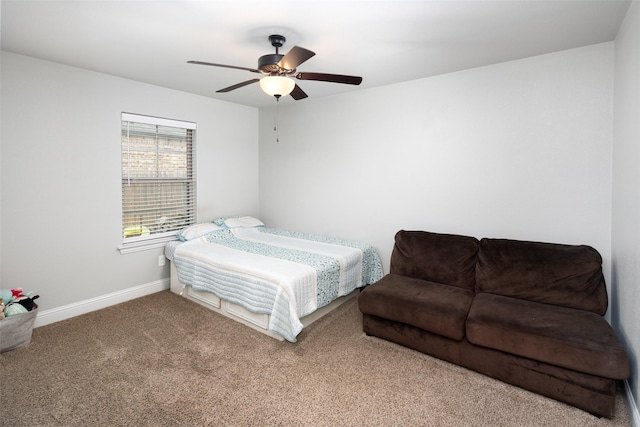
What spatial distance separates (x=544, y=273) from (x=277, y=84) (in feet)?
8.42

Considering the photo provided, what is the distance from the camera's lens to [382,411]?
1939mm

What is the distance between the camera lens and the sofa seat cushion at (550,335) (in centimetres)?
184

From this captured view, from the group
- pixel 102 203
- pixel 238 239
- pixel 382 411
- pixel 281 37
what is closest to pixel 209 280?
pixel 238 239

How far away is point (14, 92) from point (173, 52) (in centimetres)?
145

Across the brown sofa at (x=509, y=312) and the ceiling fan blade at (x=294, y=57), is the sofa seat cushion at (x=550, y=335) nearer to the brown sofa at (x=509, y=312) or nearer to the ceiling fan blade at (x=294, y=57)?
the brown sofa at (x=509, y=312)

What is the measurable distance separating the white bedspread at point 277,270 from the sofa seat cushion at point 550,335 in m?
1.33

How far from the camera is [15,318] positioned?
2.53m

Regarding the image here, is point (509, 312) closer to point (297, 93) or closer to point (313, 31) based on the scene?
point (297, 93)

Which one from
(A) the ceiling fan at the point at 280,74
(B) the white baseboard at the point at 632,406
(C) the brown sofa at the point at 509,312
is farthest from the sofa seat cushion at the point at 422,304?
(A) the ceiling fan at the point at 280,74

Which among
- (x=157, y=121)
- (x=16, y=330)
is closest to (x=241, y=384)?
(x=16, y=330)

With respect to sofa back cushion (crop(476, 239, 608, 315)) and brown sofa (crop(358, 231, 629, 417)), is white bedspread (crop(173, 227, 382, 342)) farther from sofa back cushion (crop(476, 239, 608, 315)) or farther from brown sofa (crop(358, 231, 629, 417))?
sofa back cushion (crop(476, 239, 608, 315))

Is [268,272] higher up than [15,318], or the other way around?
[268,272]

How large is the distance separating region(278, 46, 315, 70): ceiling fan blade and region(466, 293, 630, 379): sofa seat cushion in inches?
84.7

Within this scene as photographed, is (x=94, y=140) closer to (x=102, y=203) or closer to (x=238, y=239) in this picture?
(x=102, y=203)
